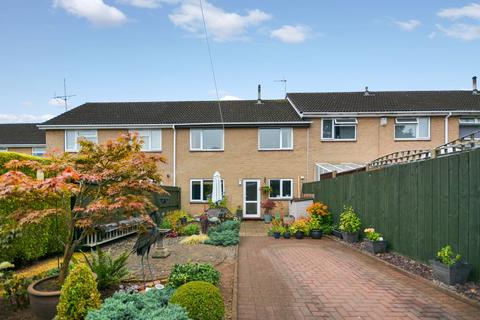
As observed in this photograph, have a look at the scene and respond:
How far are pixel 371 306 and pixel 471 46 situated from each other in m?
11.7

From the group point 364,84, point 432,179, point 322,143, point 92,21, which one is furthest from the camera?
point 364,84

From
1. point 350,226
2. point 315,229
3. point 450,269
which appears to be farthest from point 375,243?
point 315,229

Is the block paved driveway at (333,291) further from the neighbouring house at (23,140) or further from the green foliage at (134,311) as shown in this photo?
the neighbouring house at (23,140)

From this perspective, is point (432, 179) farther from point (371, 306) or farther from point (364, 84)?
point (364, 84)

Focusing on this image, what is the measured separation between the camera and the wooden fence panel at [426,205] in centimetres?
612

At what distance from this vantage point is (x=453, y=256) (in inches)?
253

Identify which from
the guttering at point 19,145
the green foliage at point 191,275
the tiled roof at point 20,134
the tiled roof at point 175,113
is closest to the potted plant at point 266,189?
the tiled roof at point 175,113

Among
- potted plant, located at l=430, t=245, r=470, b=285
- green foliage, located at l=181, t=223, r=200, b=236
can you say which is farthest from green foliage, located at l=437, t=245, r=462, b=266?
green foliage, located at l=181, t=223, r=200, b=236

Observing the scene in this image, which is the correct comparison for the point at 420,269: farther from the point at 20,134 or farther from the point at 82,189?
the point at 20,134

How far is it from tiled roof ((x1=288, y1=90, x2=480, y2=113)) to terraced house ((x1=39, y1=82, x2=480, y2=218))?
0.12 m

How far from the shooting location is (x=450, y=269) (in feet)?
19.8

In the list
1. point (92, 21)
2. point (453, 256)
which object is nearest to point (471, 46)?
point (453, 256)

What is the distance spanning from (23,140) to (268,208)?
20578 millimetres

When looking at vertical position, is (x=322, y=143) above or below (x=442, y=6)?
below
